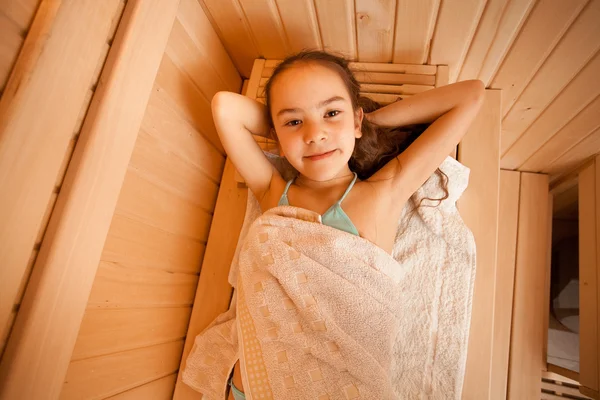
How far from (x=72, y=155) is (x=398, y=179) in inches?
28.8

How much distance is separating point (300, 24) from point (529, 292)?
1.67 m

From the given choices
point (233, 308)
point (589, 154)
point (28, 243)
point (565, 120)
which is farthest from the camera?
point (589, 154)

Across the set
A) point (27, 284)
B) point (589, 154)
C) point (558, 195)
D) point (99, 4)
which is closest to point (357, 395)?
point (27, 284)

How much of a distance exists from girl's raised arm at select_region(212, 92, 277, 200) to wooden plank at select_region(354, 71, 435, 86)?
369 millimetres

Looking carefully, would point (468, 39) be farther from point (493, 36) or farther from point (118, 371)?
point (118, 371)

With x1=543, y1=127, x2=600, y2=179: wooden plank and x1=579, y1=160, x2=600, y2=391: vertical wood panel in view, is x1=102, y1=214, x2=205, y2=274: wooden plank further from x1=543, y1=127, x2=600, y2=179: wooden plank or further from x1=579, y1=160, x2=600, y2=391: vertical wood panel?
x1=579, y1=160, x2=600, y2=391: vertical wood panel

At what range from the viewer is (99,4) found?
61cm

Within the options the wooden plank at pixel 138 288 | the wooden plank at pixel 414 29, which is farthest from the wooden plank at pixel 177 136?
the wooden plank at pixel 414 29

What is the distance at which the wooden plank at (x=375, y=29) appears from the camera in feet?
2.99

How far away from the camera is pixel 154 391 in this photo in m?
0.90

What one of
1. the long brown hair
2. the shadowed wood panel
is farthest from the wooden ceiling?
the long brown hair

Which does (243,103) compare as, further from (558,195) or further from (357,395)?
(558,195)

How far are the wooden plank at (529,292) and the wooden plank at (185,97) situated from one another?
1610mm

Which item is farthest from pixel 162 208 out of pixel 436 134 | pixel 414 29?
pixel 414 29
